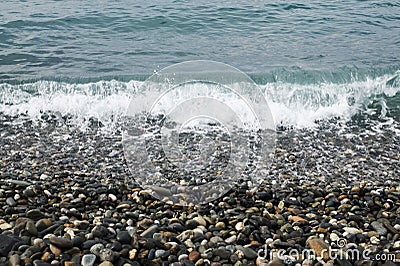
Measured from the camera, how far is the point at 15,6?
1702 cm

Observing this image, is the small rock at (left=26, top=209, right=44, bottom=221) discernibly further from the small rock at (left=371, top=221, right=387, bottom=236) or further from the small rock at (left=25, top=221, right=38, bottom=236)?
the small rock at (left=371, top=221, right=387, bottom=236)

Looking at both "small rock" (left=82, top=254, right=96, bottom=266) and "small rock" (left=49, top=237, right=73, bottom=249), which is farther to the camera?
"small rock" (left=49, top=237, right=73, bottom=249)

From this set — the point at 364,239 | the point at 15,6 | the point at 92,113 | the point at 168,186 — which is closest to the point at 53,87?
the point at 92,113

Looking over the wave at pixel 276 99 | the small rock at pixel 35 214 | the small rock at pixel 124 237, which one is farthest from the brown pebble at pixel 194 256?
the wave at pixel 276 99

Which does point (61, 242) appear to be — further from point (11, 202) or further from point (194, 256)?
point (11, 202)

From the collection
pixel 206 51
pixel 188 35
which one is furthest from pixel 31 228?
pixel 188 35

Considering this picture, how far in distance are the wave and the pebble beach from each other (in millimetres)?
975

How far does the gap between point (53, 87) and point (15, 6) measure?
8832mm

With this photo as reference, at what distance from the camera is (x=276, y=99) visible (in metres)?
9.55

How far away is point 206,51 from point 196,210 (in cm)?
795

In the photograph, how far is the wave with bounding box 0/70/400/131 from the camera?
334 inches

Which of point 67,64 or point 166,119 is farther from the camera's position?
point 67,64

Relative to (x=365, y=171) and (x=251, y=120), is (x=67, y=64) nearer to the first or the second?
(x=251, y=120)

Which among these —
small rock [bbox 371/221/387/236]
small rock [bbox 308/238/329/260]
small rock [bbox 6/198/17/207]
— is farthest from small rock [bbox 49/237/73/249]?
small rock [bbox 371/221/387/236]
